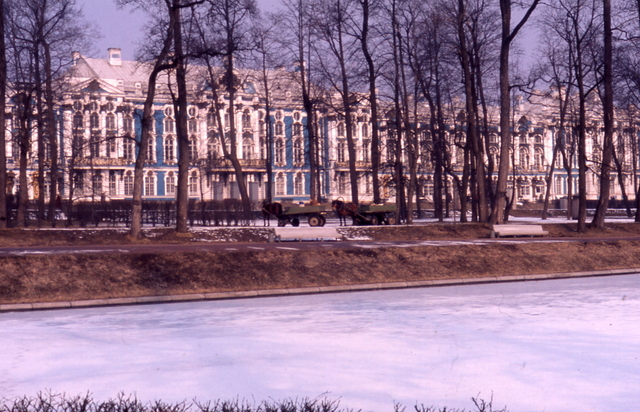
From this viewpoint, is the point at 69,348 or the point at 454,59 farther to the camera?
the point at 454,59

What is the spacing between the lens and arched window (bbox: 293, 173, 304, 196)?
78625 mm

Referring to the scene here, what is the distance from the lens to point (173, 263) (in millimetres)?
16328

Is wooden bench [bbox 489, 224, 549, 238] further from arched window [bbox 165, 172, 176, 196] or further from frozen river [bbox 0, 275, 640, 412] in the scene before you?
arched window [bbox 165, 172, 176, 196]

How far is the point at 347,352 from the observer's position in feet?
29.0

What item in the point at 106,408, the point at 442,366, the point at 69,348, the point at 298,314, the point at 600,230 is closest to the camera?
the point at 106,408

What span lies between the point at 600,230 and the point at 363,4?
15.7m

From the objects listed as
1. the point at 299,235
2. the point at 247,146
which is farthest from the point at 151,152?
the point at 299,235

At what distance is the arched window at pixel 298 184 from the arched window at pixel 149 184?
14936 mm

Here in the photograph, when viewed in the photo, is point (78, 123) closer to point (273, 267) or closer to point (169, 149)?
point (169, 149)

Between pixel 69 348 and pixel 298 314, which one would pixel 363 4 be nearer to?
pixel 298 314

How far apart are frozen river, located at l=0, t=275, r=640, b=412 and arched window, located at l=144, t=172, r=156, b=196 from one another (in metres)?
61.1

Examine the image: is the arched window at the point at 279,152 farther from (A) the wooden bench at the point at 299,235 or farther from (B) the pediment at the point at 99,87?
(A) the wooden bench at the point at 299,235

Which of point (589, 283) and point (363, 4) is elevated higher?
point (363, 4)

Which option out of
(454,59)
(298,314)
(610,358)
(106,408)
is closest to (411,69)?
(454,59)
